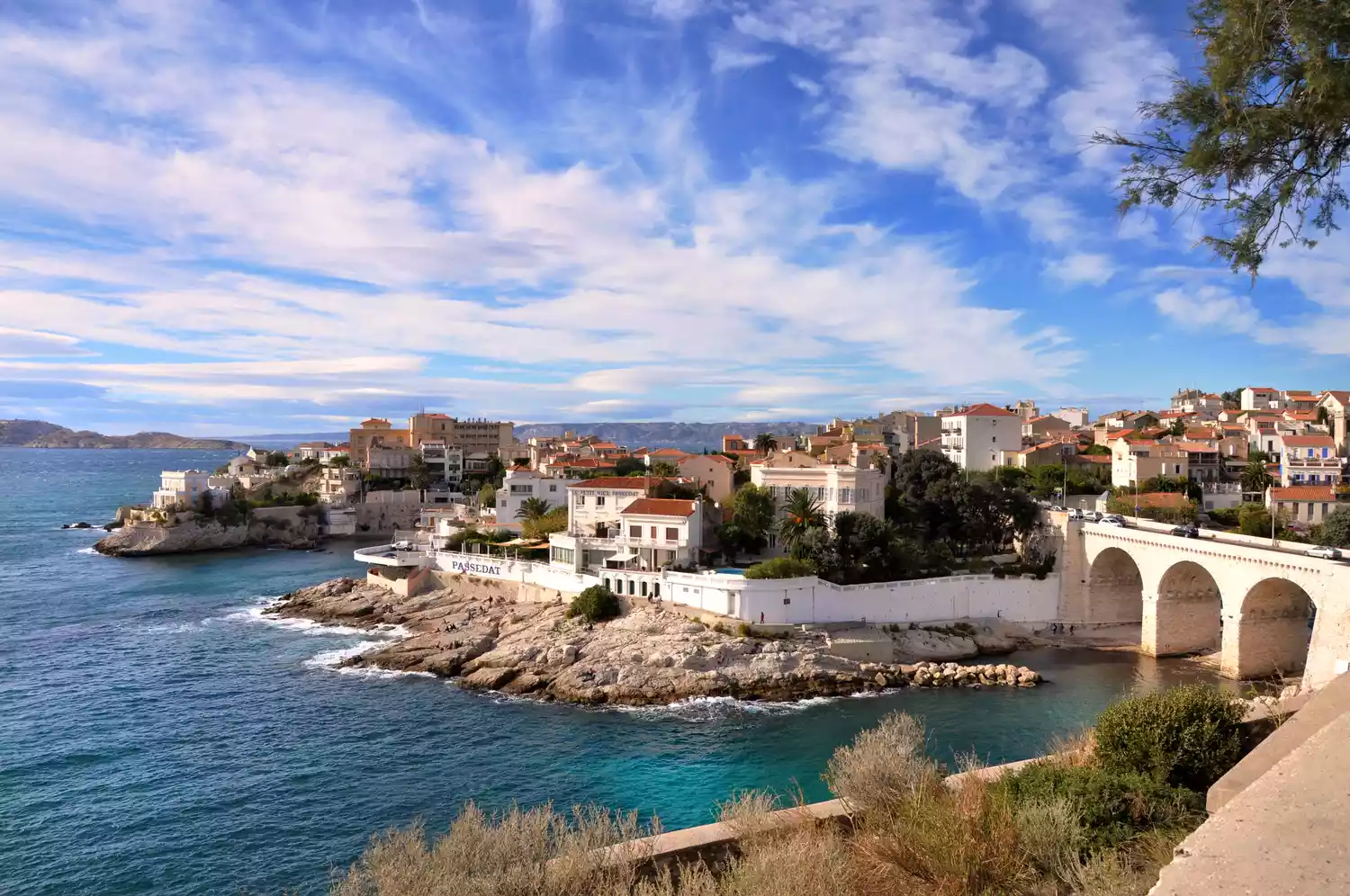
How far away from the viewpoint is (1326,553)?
76.5 feet

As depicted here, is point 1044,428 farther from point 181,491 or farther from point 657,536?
point 181,491

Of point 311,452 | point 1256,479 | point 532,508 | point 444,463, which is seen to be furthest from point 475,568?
point 311,452

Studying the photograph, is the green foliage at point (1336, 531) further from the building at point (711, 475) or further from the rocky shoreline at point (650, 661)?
the building at point (711, 475)

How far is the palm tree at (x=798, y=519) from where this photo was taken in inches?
1216

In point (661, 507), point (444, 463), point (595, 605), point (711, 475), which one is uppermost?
point (444, 463)

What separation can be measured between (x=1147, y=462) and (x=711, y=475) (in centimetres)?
2393

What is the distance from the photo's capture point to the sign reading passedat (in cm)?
3609

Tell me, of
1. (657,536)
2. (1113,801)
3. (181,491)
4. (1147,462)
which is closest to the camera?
(1113,801)

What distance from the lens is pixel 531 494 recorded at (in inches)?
1780

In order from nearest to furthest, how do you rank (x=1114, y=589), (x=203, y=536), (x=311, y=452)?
(x=1114, y=589)
(x=203, y=536)
(x=311, y=452)

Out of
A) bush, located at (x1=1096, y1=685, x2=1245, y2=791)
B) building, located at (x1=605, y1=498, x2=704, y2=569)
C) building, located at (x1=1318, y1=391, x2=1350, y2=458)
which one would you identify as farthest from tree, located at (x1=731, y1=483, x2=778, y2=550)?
building, located at (x1=1318, y1=391, x2=1350, y2=458)

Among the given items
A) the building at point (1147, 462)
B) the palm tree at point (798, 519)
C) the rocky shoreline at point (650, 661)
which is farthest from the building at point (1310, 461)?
the palm tree at point (798, 519)

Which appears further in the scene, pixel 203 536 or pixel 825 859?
pixel 203 536

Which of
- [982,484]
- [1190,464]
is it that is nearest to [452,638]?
[982,484]
